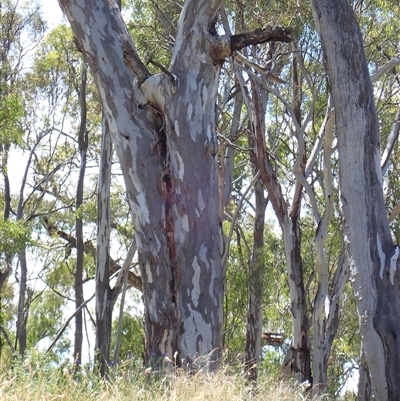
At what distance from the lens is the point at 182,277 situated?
6121 millimetres

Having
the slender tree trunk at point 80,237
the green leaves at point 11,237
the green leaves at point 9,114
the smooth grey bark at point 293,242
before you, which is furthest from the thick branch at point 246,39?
the slender tree trunk at point 80,237

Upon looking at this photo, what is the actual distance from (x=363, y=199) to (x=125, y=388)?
103 inches

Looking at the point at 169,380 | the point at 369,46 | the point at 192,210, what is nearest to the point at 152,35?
the point at 369,46

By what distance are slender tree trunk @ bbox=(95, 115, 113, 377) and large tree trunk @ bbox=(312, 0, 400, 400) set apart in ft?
13.3

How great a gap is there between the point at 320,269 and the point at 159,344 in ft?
15.2

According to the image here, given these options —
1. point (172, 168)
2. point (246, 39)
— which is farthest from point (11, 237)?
point (246, 39)

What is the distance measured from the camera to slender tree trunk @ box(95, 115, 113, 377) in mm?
10188

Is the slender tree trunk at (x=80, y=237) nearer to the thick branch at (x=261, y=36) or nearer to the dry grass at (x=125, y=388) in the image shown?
the thick branch at (x=261, y=36)

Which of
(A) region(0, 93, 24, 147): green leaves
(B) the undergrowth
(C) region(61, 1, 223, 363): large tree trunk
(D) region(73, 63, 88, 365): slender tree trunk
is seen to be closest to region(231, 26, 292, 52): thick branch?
(C) region(61, 1, 223, 363): large tree trunk

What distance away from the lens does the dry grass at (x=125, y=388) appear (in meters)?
3.53

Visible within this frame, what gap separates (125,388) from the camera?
13.1 feet

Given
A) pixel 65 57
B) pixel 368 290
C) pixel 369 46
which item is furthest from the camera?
pixel 65 57

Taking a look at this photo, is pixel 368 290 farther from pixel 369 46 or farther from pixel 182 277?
pixel 369 46

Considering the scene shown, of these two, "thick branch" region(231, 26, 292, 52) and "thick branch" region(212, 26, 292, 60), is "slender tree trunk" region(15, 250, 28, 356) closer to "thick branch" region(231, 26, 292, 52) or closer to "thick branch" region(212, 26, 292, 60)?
"thick branch" region(212, 26, 292, 60)
